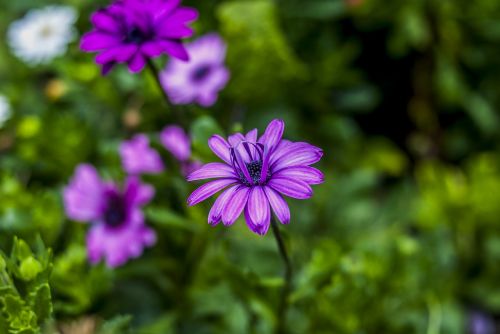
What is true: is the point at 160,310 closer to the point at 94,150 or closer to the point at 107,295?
the point at 107,295

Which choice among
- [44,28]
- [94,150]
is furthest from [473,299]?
[44,28]

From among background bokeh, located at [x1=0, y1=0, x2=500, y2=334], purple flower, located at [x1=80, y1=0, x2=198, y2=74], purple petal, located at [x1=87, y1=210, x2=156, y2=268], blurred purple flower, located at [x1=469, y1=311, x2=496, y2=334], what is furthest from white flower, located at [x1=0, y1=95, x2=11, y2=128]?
blurred purple flower, located at [x1=469, y1=311, x2=496, y2=334]

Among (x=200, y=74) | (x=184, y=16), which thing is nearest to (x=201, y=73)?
(x=200, y=74)

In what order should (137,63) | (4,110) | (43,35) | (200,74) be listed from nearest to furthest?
1. (137,63)
2. (200,74)
3. (4,110)
4. (43,35)

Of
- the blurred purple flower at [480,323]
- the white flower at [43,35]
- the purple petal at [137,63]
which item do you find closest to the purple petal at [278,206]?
the purple petal at [137,63]

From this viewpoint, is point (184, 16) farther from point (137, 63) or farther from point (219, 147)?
point (219, 147)

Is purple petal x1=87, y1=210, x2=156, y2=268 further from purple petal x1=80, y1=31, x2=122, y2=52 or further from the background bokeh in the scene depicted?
purple petal x1=80, y1=31, x2=122, y2=52
